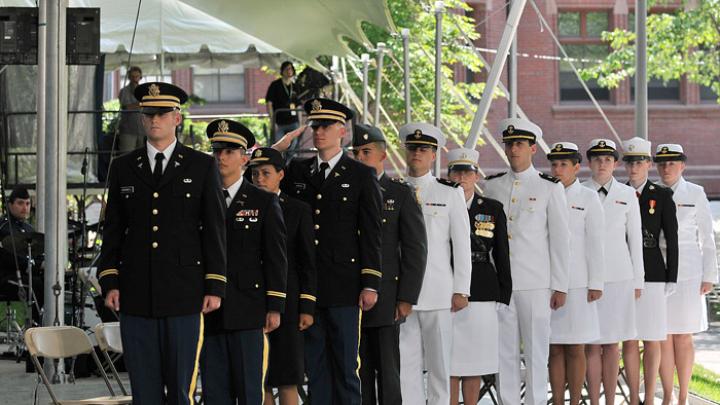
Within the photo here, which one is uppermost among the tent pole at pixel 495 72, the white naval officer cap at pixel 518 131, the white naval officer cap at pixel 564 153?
the tent pole at pixel 495 72

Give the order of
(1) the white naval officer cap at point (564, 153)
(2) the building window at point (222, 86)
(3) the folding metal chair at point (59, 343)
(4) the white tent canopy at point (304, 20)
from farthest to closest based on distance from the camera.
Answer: (2) the building window at point (222, 86) → (4) the white tent canopy at point (304, 20) → (1) the white naval officer cap at point (564, 153) → (3) the folding metal chair at point (59, 343)

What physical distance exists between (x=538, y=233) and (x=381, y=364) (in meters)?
1.74

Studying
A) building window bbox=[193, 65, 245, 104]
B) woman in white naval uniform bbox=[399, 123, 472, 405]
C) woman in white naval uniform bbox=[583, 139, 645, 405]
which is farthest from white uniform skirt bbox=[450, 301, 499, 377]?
building window bbox=[193, 65, 245, 104]

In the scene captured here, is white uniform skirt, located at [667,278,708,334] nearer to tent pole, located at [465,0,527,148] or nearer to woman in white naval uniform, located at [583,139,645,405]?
woman in white naval uniform, located at [583,139,645,405]

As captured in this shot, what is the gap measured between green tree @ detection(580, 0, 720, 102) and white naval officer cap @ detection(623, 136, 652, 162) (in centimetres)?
1887

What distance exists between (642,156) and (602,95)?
3029cm

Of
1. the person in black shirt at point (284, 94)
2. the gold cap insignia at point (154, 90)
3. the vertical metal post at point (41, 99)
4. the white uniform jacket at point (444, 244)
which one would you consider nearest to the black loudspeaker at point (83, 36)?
the vertical metal post at point (41, 99)

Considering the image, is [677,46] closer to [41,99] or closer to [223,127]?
[41,99]

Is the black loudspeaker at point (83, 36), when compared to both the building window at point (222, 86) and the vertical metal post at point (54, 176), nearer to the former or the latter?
the vertical metal post at point (54, 176)

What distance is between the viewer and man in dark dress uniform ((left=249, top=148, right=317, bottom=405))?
31.1 ft

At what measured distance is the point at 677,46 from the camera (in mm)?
32719

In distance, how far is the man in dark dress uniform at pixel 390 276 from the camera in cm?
1011

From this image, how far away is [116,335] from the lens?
1080cm

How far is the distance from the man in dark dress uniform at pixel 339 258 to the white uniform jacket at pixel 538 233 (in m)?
1.68
